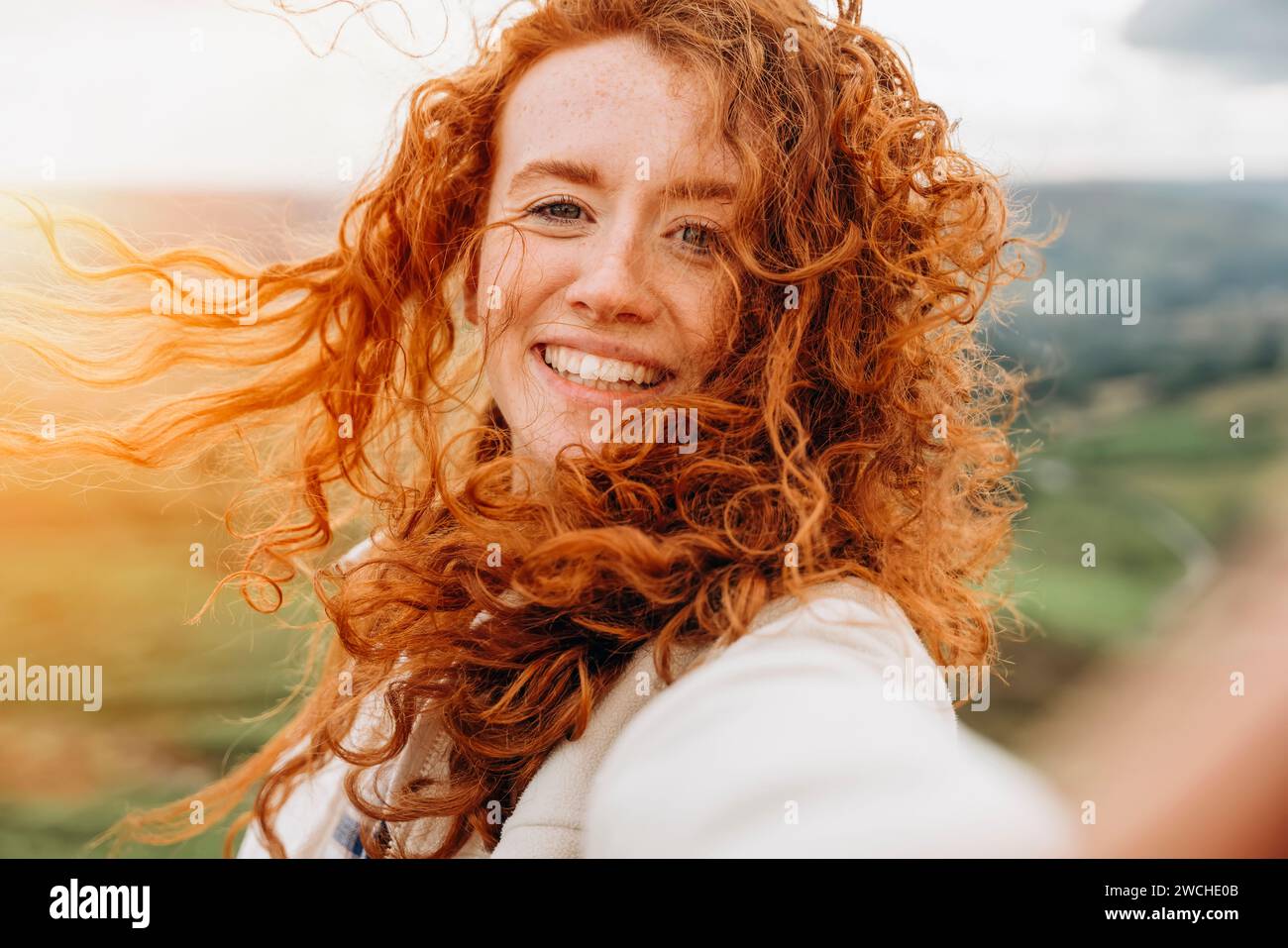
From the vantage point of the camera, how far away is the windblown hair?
1.20 meters

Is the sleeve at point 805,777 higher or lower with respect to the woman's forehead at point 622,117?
lower

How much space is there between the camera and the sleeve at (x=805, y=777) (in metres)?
0.71

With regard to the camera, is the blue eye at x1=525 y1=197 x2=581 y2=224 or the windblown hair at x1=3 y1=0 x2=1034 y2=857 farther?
the blue eye at x1=525 y1=197 x2=581 y2=224

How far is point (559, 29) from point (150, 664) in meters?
4.45

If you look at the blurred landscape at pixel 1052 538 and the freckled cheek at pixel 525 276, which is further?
the blurred landscape at pixel 1052 538

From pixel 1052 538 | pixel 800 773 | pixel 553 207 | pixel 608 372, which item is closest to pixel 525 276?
pixel 553 207

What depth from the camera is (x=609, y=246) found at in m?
1.36

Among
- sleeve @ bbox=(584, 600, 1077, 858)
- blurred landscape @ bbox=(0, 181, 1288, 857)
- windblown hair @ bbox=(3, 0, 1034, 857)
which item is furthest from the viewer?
blurred landscape @ bbox=(0, 181, 1288, 857)

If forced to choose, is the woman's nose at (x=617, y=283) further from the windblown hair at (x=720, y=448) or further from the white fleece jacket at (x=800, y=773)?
the white fleece jacket at (x=800, y=773)

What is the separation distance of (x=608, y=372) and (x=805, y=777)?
74 cm

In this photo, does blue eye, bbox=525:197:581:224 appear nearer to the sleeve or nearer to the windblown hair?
the windblown hair

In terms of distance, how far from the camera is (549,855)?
1.00 m

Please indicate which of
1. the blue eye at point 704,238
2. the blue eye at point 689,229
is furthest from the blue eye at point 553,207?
the blue eye at point 704,238

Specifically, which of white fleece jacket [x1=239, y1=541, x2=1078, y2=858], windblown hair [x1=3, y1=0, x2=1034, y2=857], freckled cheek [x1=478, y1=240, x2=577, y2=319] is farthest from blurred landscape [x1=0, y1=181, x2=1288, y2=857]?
white fleece jacket [x1=239, y1=541, x2=1078, y2=858]
